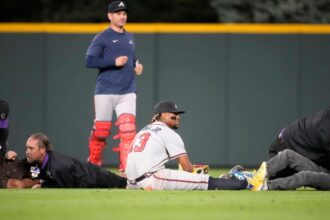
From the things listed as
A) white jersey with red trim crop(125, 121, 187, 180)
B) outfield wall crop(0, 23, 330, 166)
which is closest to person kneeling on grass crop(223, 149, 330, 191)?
white jersey with red trim crop(125, 121, 187, 180)

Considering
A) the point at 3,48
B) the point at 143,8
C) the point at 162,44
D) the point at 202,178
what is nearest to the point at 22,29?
the point at 3,48

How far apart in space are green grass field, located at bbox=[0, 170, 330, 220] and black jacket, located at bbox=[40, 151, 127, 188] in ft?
0.80

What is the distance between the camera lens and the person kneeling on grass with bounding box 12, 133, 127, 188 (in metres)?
11.9

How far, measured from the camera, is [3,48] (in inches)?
721

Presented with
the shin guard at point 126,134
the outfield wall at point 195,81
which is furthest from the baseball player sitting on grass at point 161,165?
the outfield wall at point 195,81

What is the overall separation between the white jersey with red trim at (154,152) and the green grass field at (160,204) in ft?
0.96

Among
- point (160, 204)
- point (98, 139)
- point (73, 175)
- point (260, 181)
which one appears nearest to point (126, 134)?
point (98, 139)

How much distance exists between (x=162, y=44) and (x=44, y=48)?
191 centimetres

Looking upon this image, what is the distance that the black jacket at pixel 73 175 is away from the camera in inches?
471

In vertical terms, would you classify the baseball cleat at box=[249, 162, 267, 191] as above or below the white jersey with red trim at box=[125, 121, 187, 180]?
below

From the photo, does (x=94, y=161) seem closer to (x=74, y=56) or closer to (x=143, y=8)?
(x=74, y=56)

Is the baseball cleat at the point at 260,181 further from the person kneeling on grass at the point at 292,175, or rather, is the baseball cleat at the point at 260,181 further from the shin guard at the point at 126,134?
the shin guard at the point at 126,134

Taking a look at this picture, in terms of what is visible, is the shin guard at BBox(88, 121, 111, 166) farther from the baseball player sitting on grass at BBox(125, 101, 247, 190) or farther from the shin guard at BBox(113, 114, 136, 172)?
the baseball player sitting on grass at BBox(125, 101, 247, 190)

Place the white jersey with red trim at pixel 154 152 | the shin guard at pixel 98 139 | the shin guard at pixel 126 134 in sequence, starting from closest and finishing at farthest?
the white jersey with red trim at pixel 154 152, the shin guard at pixel 126 134, the shin guard at pixel 98 139
